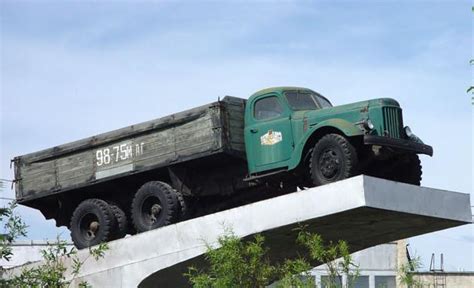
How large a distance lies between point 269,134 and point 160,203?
2279 millimetres

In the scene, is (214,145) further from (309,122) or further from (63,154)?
(63,154)

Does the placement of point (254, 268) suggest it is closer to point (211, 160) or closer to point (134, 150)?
point (211, 160)

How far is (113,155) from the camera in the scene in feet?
70.6

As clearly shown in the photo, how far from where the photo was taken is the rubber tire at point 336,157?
61.2ft

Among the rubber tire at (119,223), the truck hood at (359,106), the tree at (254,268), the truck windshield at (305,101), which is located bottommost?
the tree at (254,268)

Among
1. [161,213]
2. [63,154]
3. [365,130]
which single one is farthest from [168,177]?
[365,130]

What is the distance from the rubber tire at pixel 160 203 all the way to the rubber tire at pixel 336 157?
8.92 feet

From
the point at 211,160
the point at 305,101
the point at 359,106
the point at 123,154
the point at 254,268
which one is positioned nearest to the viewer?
the point at 254,268

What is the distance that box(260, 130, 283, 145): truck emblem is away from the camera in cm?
1994

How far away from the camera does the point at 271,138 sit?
65.7 ft

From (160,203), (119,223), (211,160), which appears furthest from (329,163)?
(119,223)

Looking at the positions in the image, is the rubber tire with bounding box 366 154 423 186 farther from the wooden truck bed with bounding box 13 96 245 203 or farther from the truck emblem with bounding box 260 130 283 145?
the wooden truck bed with bounding box 13 96 245 203

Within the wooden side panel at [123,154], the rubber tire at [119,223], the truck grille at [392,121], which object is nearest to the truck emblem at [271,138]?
the wooden side panel at [123,154]

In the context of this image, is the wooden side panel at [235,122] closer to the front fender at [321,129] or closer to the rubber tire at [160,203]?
the front fender at [321,129]
